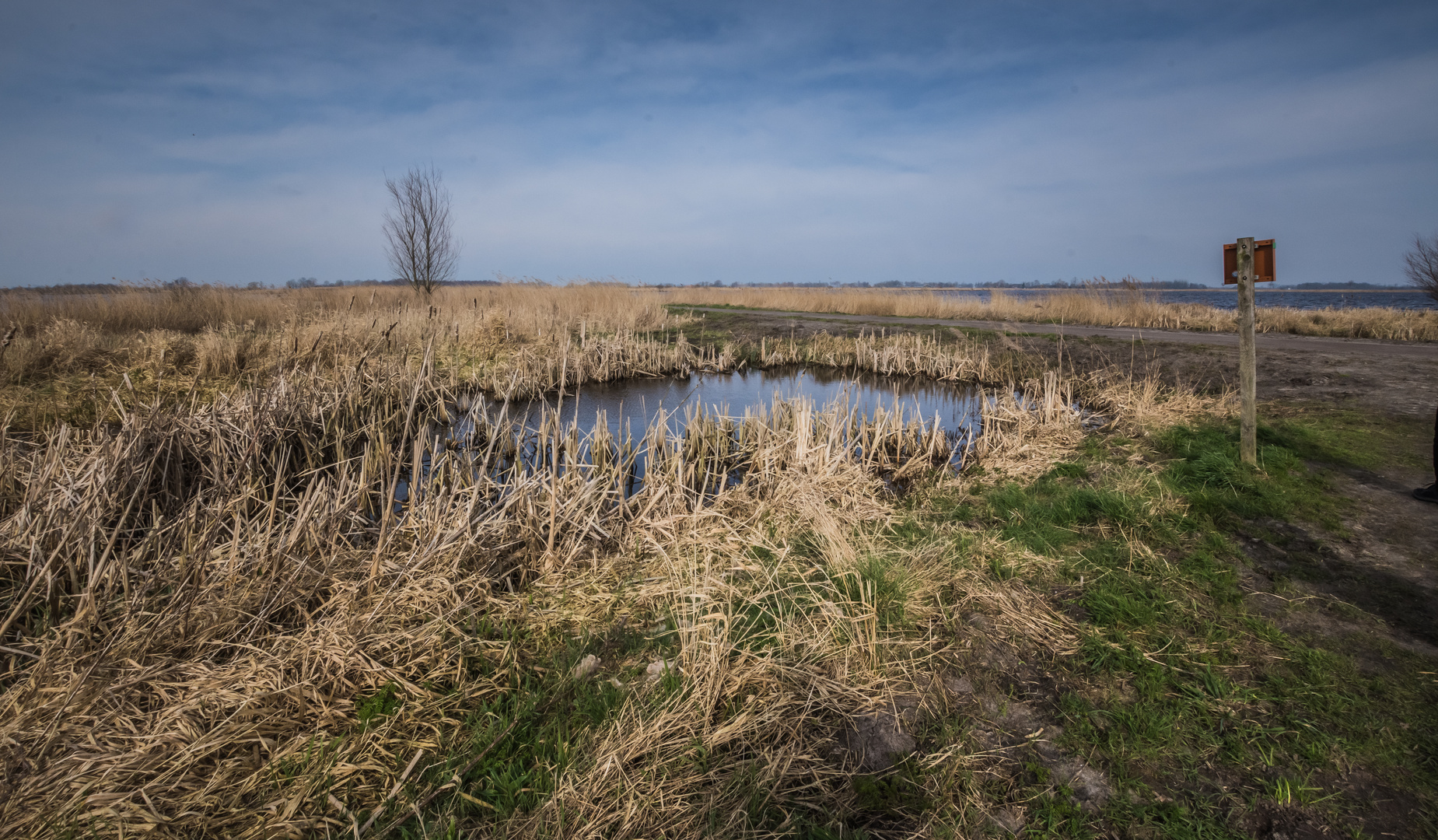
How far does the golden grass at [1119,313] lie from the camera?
16.7 metres

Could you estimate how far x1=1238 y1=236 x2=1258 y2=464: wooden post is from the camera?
5.26 m

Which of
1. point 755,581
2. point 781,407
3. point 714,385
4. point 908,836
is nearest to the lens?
point 908,836

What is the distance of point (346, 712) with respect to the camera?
260 centimetres

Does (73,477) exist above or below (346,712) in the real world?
above

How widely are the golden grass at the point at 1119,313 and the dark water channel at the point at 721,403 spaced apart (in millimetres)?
9972

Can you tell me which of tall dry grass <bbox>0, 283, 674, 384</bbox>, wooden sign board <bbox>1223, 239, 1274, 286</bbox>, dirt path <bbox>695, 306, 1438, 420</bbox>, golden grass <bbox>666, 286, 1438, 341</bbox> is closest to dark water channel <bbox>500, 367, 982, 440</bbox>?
tall dry grass <bbox>0, 283, 674, 384</bbox>

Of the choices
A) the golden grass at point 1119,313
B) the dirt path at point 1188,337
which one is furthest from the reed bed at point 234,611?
the golden grass at point 1119,313

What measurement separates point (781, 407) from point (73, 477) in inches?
243

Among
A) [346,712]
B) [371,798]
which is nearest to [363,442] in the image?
[346,712]

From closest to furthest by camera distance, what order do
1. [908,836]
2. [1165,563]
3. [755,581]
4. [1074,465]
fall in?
1. [908,836]
2. [755,581]
3. [1165,563]
4. [1074,465]

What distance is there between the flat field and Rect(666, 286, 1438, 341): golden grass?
50.3ft

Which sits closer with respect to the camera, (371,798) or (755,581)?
(371,798)

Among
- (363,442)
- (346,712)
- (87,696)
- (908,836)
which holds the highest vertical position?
(363,442)

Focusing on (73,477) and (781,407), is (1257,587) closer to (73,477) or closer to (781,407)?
(781,407)
